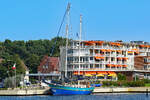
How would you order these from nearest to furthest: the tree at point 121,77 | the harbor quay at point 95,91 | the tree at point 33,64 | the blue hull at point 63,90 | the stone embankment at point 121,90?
the harbor quay at point 95,91, the blue hull at point 63,90, the stone embankment at point 121,90, the tree at point 121,77, the tree at point 33,64

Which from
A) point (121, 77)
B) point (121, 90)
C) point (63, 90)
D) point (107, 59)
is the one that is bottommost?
point (121, 90)

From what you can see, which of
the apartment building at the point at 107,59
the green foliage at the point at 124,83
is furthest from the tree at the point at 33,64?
the green foliage at the point at 124,83

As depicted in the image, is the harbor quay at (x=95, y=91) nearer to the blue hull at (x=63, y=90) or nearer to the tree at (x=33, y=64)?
the blue hull at (x=63, y=90)

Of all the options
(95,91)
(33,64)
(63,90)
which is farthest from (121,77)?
(33,64)

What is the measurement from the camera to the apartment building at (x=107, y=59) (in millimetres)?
118312

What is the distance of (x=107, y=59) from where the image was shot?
410 feet

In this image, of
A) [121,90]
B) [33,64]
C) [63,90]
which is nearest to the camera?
[63,90]

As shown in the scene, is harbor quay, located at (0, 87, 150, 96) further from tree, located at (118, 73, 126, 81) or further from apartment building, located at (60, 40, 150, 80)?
tree, located at (118, 73, 126, 81)

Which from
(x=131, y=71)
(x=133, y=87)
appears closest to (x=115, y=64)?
(x=131, y=71)

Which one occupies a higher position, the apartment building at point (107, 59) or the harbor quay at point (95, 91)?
the apartment building at point (107, 59)

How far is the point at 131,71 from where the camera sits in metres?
125

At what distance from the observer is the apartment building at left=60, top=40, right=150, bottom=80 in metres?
118

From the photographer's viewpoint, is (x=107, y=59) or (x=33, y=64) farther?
(x=33, y=64)

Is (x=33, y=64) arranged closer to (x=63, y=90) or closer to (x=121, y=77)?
(x=121, y=77)
